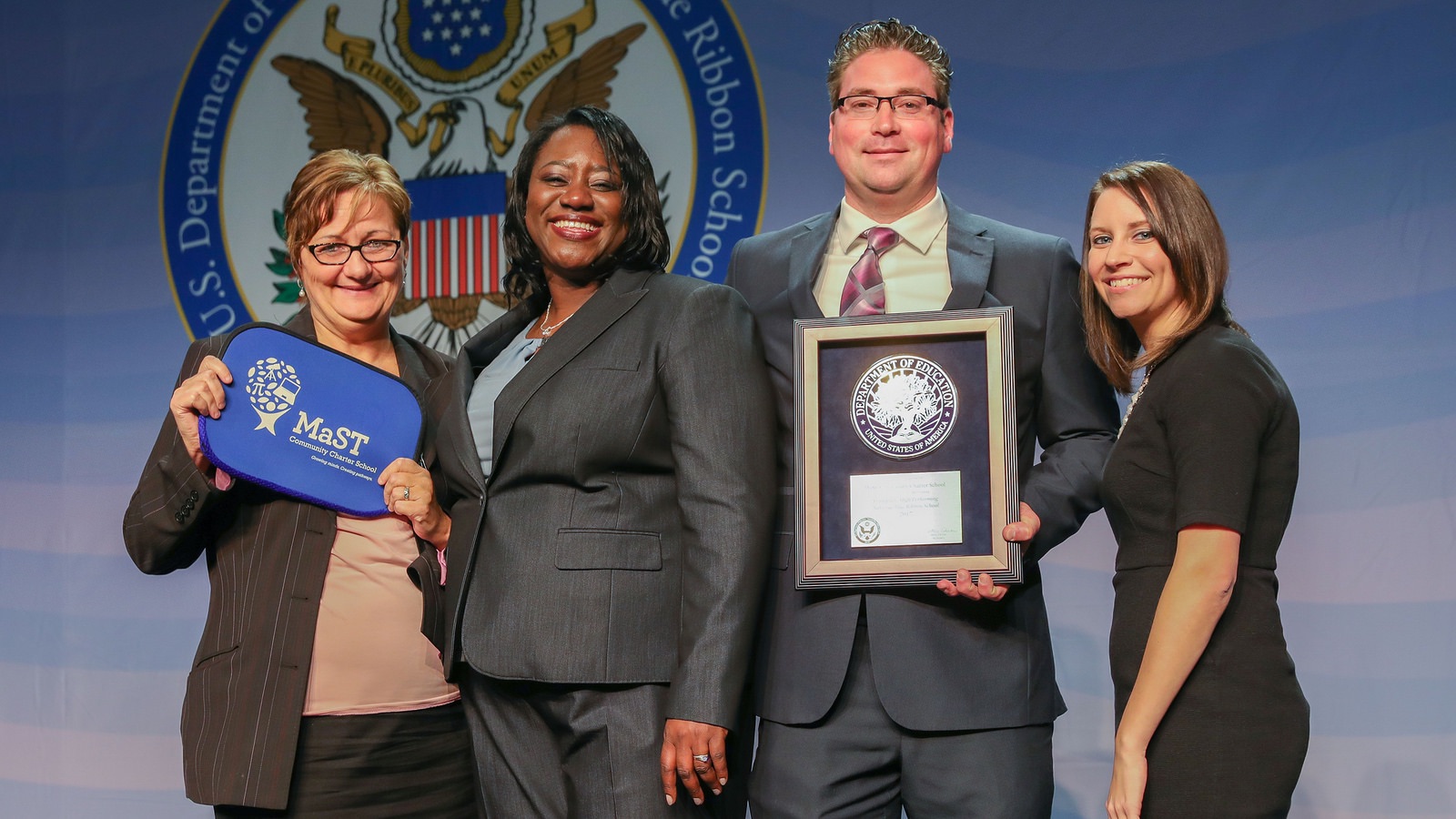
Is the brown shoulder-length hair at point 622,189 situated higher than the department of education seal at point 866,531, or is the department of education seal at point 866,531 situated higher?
the brown shoulder-length hair at point 622,189

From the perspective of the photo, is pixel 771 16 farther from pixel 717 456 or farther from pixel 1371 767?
pixel 1371 767

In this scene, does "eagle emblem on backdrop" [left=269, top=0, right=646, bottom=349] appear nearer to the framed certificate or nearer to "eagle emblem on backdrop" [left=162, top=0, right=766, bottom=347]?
"eagle emblem on backdrop" [left=162, top=0, right=766, bottom=347]

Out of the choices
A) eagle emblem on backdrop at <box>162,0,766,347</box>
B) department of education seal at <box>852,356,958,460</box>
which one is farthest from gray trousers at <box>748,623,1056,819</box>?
eagle emblem on backdrop at <box>162,0,766,347</box>

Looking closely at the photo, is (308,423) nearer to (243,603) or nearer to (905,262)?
(243,603)

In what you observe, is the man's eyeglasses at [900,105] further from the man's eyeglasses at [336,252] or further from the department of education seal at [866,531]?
the man's eyeglasses at [336,252]

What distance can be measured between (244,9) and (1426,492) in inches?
135

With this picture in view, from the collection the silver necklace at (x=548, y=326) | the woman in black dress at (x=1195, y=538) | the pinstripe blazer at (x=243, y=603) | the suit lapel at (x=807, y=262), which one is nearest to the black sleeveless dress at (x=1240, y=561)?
the woman in black dress at (x=1195, y=538)

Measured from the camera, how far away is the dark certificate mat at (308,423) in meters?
1.96

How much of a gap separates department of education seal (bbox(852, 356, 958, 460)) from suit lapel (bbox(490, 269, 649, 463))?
386mm

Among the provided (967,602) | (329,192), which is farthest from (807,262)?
(329,192)

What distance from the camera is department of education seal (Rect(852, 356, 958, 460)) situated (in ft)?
5.70

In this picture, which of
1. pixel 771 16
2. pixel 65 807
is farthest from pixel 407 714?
pixel 65 807

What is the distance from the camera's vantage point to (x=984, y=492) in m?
1.71

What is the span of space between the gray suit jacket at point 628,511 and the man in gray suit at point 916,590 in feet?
0.45
